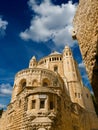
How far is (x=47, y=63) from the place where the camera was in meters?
40.5

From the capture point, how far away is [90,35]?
5.16 metres

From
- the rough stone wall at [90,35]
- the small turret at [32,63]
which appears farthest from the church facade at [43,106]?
the rough stone wall at [90,35]

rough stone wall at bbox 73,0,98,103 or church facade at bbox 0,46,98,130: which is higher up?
church facade at bbox 0,46,98,130

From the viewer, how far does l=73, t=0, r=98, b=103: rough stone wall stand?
4.95 meters

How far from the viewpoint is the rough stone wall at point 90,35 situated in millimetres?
4950

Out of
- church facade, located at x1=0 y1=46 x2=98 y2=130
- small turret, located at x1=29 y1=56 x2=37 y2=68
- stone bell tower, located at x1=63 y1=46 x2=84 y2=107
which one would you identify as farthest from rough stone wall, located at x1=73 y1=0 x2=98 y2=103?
small turret, located at x1=29 y1=56 x2=37 y2=68

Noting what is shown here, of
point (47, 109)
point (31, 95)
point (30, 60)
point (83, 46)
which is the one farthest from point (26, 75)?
point (83, 46)

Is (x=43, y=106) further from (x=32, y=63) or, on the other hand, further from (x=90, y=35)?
(x=32, y=63)

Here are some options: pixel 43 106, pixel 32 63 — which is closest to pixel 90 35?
pixel 43 106

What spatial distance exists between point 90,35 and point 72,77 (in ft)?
105

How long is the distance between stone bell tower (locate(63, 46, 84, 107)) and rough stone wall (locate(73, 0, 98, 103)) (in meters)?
28.8

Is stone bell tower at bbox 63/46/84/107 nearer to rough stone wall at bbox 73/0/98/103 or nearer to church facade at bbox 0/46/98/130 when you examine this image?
church facade at bbox 0/46/98/130

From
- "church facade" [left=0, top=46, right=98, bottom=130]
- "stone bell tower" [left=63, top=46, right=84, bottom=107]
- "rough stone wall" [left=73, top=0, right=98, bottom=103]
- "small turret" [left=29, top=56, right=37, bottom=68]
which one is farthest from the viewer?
"small turret" [left=29, top=56, right=37, bottom=68]

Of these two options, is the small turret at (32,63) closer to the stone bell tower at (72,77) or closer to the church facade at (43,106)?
the stone bell tower at (72,77)
